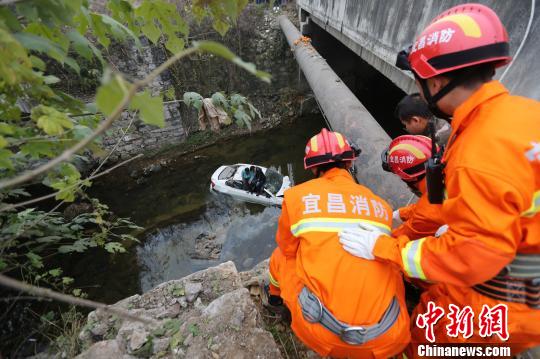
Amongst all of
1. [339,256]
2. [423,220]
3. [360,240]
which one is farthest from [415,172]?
[339,256]

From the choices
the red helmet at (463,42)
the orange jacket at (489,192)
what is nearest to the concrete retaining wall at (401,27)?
the red helmet at (463,42)

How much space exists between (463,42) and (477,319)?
1.54 metres

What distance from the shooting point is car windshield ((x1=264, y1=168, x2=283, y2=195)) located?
9281mm

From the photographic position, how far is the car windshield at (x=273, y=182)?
9.28m

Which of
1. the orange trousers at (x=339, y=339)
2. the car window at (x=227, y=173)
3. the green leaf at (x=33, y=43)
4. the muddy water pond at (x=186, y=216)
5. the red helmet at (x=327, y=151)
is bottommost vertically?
the muddy water pond at (x=186, y=216)

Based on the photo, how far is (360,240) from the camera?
5.80 feet

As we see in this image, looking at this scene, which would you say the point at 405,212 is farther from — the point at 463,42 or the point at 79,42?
the point at 79,42

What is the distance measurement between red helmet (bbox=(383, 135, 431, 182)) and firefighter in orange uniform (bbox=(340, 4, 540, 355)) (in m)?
0.52

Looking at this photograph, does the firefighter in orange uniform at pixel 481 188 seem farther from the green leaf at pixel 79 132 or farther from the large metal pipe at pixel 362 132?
the green leaf at pixel 79 132

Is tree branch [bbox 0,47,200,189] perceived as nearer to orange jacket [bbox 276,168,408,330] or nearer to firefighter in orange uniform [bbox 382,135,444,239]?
orange jacket [bbox 276,168,408,330]

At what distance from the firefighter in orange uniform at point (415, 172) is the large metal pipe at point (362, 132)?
0.39 m

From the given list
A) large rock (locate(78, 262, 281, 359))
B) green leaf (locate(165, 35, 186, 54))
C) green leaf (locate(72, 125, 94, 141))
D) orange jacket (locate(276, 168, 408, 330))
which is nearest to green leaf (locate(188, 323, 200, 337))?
large rock (locate(78, 262, 281, 359))

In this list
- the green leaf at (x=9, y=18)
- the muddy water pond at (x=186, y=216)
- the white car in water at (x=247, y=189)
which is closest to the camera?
the green leaf at (x=9, y=18)

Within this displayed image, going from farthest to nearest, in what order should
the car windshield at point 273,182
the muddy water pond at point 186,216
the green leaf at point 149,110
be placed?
1. the car windshield at point 273,182
2. the muddy water pond at point 186,216
3. the green leaf at point 149,110
